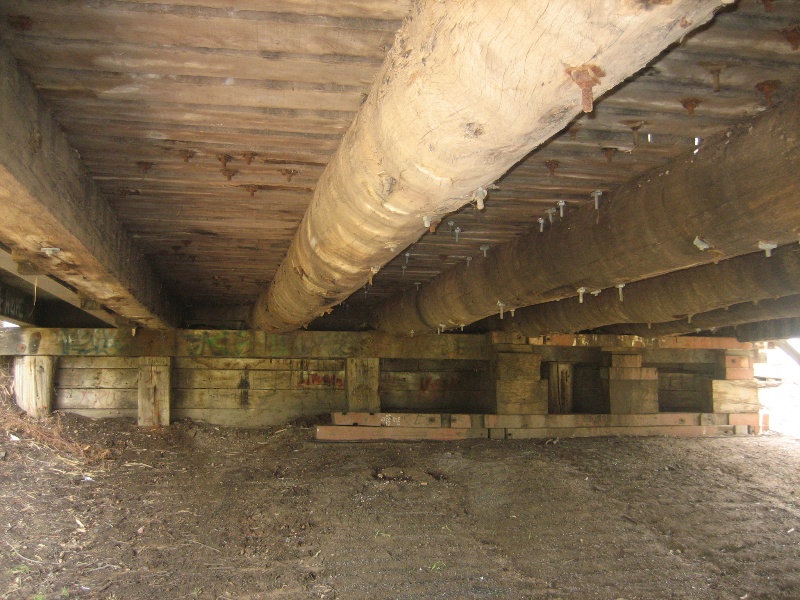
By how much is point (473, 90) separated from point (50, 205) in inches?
111

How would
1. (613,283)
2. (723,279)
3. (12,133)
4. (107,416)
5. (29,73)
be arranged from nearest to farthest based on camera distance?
1. (12,133)
2. (29,73)
3. (613,283)
4. (723,279)
5. (107,416)

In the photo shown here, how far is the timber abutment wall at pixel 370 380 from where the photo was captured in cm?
1049

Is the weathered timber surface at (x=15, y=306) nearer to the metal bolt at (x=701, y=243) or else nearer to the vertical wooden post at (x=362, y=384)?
the vertical wooden post at (x=362, y=384)

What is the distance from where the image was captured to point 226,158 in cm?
415

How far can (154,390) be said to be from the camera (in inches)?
418

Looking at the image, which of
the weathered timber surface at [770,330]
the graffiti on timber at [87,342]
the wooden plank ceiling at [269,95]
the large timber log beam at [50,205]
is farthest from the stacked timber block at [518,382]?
the graffiti on timber at [87,342]

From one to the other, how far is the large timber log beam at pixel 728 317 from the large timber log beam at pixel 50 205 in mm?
7499

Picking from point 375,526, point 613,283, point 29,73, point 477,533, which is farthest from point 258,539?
point 29,73

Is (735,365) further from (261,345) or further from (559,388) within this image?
(261,345)

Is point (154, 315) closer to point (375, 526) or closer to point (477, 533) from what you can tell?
point (375, 526)

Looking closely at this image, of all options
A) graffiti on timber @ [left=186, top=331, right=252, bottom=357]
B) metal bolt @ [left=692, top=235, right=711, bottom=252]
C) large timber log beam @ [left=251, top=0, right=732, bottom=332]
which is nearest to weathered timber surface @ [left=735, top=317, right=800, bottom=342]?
metal bolt @ [left=692, top=235, right=711, bottom=252]

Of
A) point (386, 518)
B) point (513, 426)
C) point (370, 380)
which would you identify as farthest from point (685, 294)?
point (370, 380)

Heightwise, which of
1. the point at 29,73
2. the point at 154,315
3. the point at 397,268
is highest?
the point at 29,73

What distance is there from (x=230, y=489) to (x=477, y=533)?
351 centimetres
